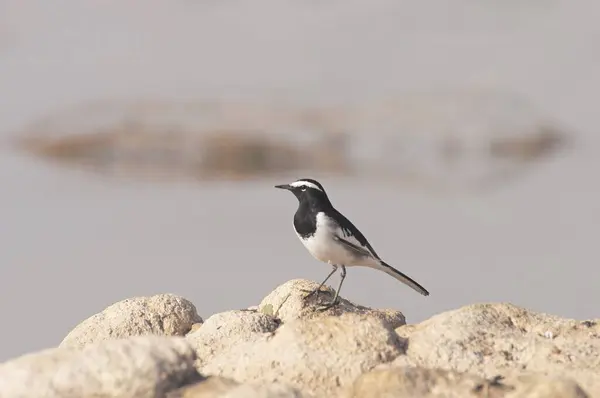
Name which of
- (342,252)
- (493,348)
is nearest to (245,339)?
(342,252)

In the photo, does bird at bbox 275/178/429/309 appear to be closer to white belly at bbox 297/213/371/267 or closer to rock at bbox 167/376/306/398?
white belly at bbox 297/213/371/267

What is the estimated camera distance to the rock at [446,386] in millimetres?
7500

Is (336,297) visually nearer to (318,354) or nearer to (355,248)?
(355,248)

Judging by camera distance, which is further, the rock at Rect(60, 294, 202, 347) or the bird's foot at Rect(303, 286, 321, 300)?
the rock at Rect(60, 294, 202, 347)

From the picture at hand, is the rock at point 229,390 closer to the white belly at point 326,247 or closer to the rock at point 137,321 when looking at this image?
the white belly at point 326,247

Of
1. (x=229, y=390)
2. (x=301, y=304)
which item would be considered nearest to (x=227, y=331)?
(x=301, y=304)

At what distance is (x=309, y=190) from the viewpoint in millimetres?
11312

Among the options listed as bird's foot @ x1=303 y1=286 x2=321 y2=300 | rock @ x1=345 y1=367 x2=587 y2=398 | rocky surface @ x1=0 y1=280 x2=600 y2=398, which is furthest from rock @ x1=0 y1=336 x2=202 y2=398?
bird's foot @ x1=303 y1=286 x2=321 y2=300

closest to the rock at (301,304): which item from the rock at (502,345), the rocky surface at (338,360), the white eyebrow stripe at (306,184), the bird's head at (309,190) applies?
the rocky surface at (338,360)

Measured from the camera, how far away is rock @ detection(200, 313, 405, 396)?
26.8ft

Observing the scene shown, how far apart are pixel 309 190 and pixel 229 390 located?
4.35 metres

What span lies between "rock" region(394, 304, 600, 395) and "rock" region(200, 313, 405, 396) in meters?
0.35

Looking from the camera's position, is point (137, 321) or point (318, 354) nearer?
point (318, 354)

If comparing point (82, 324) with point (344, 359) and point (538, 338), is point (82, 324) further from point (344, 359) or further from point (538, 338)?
point (538, 338)
